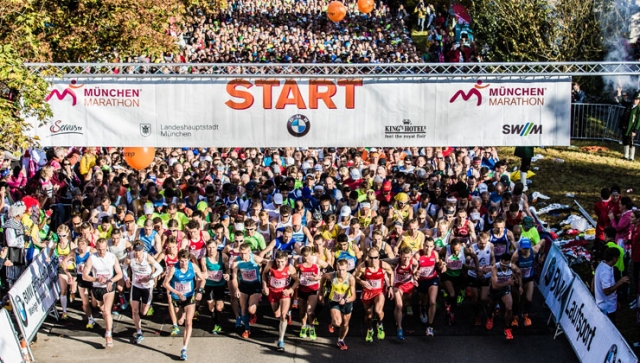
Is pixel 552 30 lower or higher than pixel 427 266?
higher

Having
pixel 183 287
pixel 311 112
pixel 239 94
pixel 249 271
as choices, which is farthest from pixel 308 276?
pixel 239 94

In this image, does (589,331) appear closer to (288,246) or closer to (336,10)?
(288,246)

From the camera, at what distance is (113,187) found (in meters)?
15.5

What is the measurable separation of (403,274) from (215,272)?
9.97ft

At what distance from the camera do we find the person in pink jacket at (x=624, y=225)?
13.3 metres

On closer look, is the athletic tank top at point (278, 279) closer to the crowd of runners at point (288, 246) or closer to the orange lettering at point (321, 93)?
the crowd of runners at point (288, 246)

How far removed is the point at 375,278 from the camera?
Result: 12.3m

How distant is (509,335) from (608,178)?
862 cm

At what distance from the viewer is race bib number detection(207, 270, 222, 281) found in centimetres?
1280

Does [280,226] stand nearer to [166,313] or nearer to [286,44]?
[166,313]

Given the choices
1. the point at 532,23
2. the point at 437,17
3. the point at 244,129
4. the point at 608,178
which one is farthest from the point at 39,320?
the point at 437,17

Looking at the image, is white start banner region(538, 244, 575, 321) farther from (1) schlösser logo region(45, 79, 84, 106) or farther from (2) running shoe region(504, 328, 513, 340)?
(1) schlösser logo region(45, 79, 84, 106)

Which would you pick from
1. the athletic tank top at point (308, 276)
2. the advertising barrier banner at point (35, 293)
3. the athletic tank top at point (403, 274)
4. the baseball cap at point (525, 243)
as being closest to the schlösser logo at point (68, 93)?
the advertising barrier banner at point (35, 293)

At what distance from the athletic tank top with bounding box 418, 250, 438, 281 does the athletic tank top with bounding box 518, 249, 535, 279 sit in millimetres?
1375
